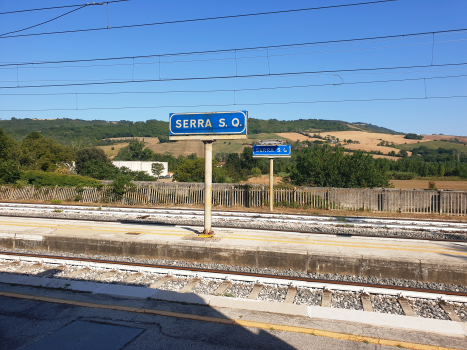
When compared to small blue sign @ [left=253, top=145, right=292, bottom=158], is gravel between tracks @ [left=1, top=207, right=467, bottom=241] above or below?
below

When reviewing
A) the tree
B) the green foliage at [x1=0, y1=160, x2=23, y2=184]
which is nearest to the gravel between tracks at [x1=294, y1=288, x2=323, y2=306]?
the green foliage at [x1=0, y1=160, x2=23, y2=184]

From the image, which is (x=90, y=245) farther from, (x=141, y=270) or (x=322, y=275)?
(x=322, y=275)

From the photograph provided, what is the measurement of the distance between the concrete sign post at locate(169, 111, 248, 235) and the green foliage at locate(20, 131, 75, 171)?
37424mm

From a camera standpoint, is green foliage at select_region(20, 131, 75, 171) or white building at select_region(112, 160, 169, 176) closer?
green foliage at select_region(20, 131, 75, 171)

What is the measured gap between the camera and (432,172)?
60.2m

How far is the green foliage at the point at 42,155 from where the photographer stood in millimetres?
44500

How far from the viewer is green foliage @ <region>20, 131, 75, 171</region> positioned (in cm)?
4450

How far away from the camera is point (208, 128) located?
11.5 m

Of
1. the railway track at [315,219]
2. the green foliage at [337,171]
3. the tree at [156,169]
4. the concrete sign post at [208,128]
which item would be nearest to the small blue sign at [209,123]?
the concrete sign post at [208,128]

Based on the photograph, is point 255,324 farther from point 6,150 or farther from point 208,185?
point 6,150

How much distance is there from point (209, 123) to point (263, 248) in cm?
446

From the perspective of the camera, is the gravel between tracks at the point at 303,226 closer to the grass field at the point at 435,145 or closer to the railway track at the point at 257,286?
the railway track at the point at 257,286

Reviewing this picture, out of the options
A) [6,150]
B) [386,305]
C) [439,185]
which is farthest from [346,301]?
[6,150]

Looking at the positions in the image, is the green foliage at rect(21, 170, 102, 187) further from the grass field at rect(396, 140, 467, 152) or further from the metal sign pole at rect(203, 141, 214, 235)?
the grass field at rect(396, 140, 467, 152)
